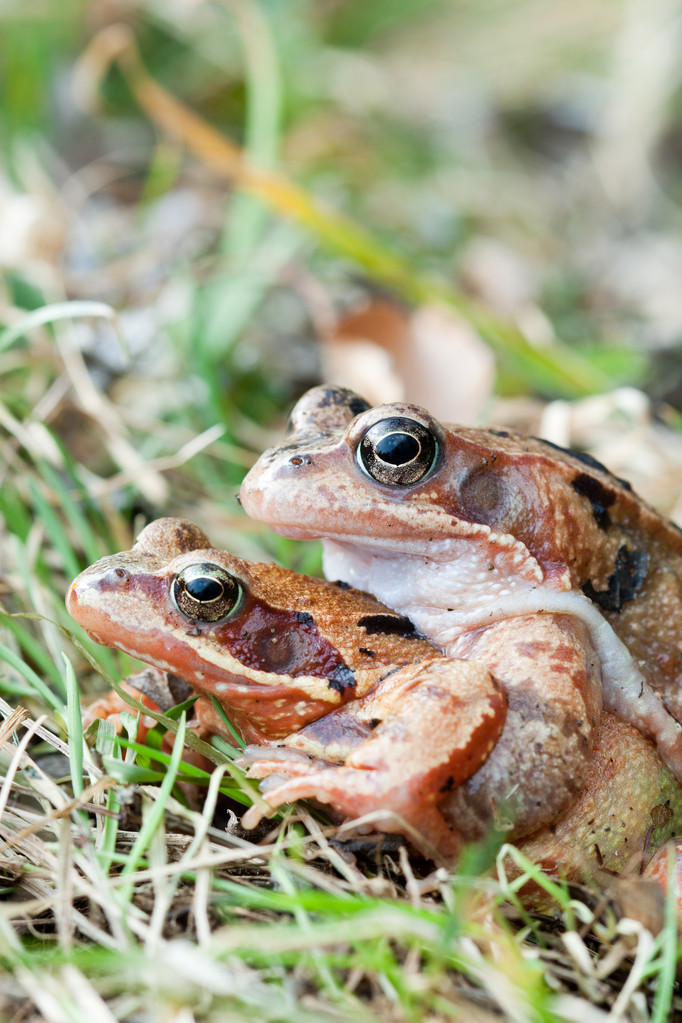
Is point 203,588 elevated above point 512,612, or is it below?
below

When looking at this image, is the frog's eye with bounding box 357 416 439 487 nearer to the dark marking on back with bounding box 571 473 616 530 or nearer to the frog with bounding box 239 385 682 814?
the frog with bounding box 239 385 682 814

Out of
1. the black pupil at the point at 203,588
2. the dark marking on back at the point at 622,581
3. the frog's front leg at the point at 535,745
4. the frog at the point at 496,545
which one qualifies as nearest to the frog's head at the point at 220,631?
the black pupil at the point at 203,588

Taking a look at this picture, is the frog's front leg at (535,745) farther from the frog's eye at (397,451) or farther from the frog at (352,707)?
the frog's eye at (397,451)

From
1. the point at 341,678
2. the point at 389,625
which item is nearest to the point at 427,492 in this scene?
the point at 389,625

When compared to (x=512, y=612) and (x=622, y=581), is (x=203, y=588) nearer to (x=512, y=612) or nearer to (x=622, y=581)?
(x=512, y=612)

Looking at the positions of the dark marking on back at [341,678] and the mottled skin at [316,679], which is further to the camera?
the dark marking on back at [341,678]

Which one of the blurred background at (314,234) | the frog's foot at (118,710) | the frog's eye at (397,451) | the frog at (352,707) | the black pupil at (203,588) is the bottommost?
the frog's foot at (118,710)

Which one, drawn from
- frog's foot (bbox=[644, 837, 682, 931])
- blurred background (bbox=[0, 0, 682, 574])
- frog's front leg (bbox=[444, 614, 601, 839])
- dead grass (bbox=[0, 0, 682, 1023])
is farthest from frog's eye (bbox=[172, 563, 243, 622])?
frog's foot (bbox=[644, 837, 682, 931])
